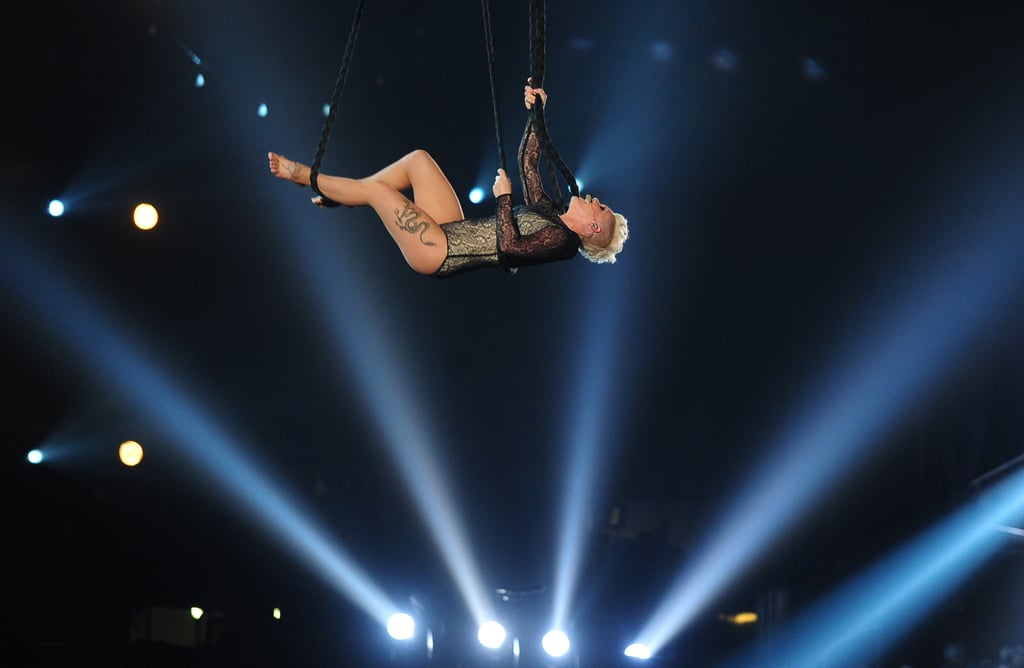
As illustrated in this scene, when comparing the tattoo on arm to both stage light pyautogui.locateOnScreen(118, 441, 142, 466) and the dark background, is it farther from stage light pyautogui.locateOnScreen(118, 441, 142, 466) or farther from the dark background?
stage light pyautogui.locateOnScreen(118, 441, 142, 466)

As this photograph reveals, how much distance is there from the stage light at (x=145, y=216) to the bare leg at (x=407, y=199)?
3852mm

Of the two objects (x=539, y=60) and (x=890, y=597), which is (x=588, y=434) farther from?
(x=539, y=60)

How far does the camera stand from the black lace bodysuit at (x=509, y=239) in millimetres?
4324

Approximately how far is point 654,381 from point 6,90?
555 centimetres

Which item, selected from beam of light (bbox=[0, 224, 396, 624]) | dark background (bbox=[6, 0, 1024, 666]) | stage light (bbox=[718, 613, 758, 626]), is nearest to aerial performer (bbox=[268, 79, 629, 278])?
dark background (bbox=[6, 0, 1024, 666])

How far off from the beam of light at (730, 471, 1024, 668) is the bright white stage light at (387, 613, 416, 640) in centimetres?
298

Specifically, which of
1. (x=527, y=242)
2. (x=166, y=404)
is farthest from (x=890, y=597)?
(x=166, y=404)

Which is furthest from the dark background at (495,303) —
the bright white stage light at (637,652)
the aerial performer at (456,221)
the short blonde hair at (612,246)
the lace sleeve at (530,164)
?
the aerial performer at (456,221)

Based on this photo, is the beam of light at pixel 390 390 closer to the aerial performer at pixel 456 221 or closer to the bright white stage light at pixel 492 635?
the bright white stage light at pixel 492 635

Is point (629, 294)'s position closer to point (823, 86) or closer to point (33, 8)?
point (823, 86)

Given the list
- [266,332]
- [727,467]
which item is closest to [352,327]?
[266,332]

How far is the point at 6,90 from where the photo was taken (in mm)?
6930

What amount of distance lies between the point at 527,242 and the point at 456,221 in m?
0.37

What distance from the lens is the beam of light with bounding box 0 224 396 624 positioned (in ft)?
24.6
